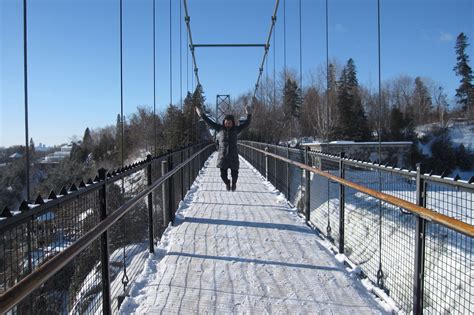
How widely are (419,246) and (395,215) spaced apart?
2.17 meters

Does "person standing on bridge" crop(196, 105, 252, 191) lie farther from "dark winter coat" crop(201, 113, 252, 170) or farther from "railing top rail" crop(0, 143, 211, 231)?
"railing top rail" crop(0, 143, 211, 231)

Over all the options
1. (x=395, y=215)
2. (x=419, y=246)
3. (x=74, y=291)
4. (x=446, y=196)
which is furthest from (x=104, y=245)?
(x=395, y=215)

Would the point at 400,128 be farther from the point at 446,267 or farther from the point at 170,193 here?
the point at 170,193

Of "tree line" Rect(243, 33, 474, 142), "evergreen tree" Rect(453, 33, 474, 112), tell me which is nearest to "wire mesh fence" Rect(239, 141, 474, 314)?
"tree line" Rect(243, 33, 474, 142)

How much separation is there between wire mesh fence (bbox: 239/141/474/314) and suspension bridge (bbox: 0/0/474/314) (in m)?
0.02

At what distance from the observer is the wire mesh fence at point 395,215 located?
2.60 m

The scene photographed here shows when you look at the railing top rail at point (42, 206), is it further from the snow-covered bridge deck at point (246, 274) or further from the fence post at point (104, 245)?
the snow-covered bridge deck at point (246, 274)

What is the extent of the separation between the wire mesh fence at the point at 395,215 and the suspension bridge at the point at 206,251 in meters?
0.02

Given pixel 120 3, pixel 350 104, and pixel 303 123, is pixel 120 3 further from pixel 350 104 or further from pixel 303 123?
pixel 303 123

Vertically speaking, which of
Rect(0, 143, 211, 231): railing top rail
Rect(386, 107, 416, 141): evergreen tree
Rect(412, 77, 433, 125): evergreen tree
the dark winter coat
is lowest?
Rect(0, 143, 211, 231): railing top rail

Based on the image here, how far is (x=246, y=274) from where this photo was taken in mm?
3471

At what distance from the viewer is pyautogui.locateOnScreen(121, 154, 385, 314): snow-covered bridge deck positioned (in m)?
2.88

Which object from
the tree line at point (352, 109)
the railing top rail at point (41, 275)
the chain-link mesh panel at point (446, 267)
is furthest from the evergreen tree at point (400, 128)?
the railing top rail at point (41, 275)

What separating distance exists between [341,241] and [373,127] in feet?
157
